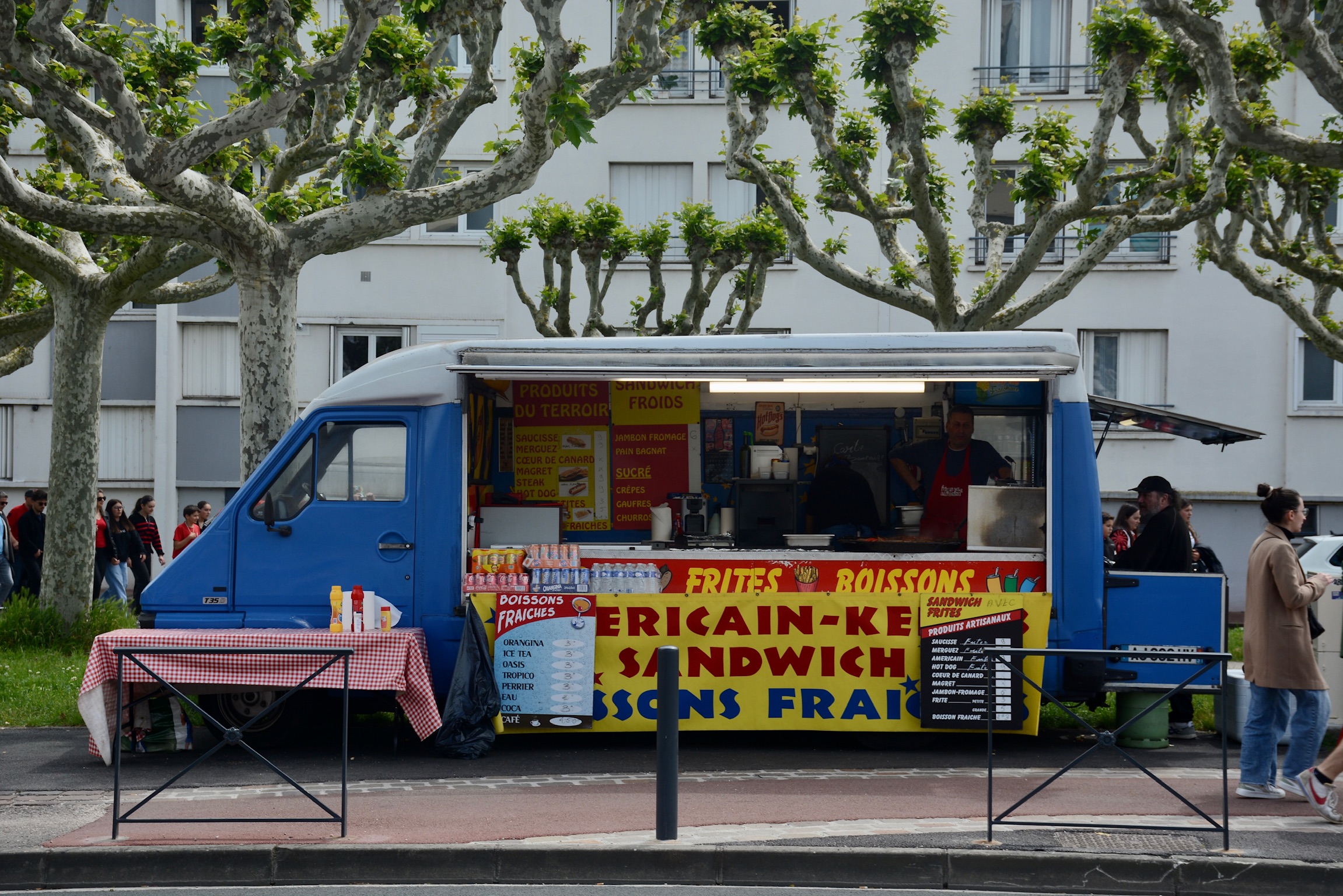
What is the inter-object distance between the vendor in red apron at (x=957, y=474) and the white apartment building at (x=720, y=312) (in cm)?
1181

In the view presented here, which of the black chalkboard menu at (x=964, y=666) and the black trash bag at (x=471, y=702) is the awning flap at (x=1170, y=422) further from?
the black trash bag at (x=471, y=702)

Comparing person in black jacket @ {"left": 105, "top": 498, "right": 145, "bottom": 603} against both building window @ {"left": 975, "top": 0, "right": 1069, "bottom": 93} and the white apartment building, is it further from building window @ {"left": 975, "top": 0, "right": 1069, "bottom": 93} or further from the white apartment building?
building window @ {"left": 975, "top": 0, "right": 1069, "bottom": 93}

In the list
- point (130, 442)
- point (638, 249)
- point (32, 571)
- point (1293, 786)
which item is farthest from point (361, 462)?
point (130, 442)

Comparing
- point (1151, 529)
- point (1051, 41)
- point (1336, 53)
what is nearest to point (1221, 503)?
point (1051, 41)

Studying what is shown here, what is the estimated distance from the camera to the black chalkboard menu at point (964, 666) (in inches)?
337

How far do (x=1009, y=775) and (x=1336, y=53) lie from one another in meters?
6.75

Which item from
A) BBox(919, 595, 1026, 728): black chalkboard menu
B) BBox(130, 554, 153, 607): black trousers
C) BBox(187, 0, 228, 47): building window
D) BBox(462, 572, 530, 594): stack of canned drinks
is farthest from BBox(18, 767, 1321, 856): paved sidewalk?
BBox(187, 0, 228, 47): building window

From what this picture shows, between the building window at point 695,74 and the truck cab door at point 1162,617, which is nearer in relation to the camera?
the truck cab door at point 1162,617

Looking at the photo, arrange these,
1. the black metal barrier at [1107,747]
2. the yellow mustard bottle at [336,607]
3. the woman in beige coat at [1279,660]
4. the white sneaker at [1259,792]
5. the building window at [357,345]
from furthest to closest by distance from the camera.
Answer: the building window at [357,345] < the yellow mustard bottle at [336,607] < the white sneaker at [1259,792] < the woman in beige coat at [1279,660] < the black metal barrier at [1107,747]

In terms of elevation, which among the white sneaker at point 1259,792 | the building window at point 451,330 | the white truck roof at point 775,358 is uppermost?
the building window at point 451,330

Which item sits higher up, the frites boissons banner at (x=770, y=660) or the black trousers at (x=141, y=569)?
the frites boissons banner at (x=770, y=660)

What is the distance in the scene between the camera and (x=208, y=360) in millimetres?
22203

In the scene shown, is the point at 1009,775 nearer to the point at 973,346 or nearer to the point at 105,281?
the point at 973,346

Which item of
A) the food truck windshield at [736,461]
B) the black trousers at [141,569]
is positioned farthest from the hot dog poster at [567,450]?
the black trousers at [141,569]
